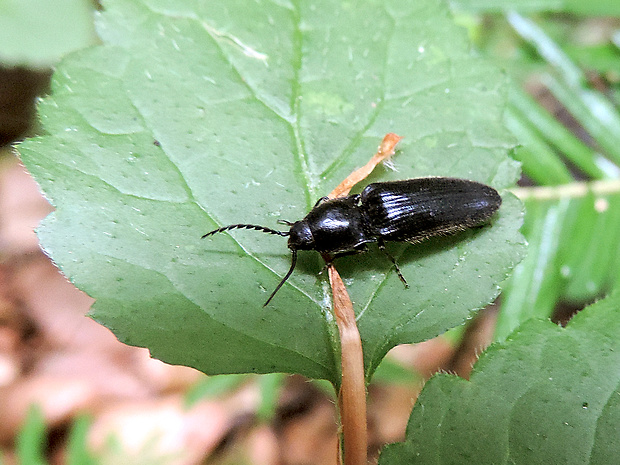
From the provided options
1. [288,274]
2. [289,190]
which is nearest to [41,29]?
[289,190]

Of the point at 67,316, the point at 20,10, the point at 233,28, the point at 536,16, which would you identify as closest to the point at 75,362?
the point at 67,316

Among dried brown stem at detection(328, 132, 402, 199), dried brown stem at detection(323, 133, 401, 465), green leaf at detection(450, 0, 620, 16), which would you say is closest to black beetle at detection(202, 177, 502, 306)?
dried brown stem at detection(328, 132, 402, 199)

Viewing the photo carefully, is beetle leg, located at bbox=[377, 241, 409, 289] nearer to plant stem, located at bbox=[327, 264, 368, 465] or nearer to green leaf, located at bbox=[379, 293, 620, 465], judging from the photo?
plant stem, located at bbox=[327, 264, 368, 465]

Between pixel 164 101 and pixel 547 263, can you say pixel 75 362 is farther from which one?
pixel 547 263

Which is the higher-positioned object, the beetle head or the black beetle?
the black beetle

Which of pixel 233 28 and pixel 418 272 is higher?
pixel 233 28
